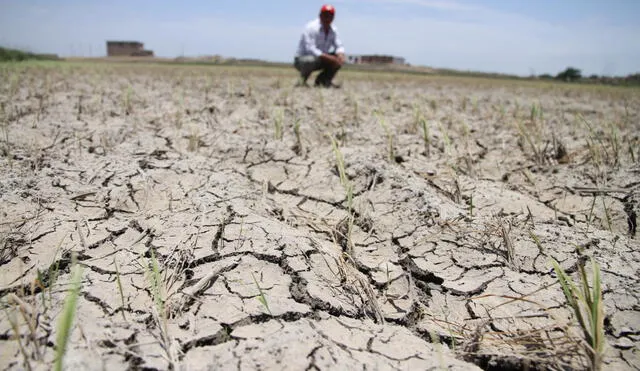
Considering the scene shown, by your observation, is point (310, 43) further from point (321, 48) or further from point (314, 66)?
point (314, 66)

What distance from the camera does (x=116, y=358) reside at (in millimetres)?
825

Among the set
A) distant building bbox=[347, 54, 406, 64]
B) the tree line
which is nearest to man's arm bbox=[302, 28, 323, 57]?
the tree line

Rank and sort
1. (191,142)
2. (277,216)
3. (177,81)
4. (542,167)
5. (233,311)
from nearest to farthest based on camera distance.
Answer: (233,311) → (277,216) → (542,167) → (191,142) → (177,81)

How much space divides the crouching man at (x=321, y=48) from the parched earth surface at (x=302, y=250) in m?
3.36

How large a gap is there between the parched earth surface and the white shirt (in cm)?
342

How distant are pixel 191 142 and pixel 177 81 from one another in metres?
3.99

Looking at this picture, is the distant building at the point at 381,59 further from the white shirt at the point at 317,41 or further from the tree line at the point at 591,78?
the white shirt at the point at 317,41

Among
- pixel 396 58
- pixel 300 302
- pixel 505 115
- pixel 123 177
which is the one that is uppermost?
pixel 396 58

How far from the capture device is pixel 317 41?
5.87 meters

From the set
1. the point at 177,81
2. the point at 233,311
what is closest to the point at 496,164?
the point at 233,311

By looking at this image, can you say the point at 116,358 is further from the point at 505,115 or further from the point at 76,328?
the point at 505,115

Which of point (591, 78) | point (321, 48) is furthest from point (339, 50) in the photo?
point (591, 78)

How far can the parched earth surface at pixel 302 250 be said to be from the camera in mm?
925

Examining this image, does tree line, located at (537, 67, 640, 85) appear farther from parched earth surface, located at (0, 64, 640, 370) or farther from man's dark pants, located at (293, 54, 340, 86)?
parched earth surface, located at (0, 64, 640, 370)
